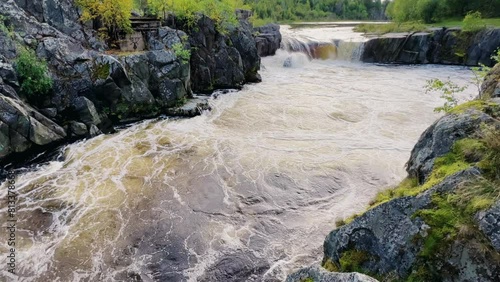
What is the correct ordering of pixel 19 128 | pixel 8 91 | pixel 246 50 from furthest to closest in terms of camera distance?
pixel 246 50 → pixel 8 91 → pixel 19 128

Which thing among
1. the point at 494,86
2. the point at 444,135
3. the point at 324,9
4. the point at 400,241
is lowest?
the point at 400,241

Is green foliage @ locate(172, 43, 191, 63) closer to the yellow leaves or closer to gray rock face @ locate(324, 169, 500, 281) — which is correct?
the yellow leaves

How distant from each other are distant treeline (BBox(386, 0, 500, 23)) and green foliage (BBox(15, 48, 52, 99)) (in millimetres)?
48311

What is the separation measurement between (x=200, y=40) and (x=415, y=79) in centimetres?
1973

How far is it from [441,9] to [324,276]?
52.6 meters

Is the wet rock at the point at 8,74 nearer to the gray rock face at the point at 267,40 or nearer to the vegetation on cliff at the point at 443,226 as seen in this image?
the vegetation on cliff at the point at 443,226

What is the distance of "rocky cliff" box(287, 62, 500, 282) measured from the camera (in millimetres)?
4148

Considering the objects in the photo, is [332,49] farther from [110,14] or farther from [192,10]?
[110,14]

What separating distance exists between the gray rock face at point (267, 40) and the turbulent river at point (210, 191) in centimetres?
1872

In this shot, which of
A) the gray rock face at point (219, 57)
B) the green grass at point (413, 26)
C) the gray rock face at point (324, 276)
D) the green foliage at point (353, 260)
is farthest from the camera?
the green grass at point (413, 26)

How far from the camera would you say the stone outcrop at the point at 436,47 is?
3422 centimetres

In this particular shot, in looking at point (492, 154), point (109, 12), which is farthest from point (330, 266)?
point (109, 12)

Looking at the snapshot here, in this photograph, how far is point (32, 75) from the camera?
1543 centimetres

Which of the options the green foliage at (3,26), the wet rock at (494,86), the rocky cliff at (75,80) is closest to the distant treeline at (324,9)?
the rocky cliff at (75,80)
